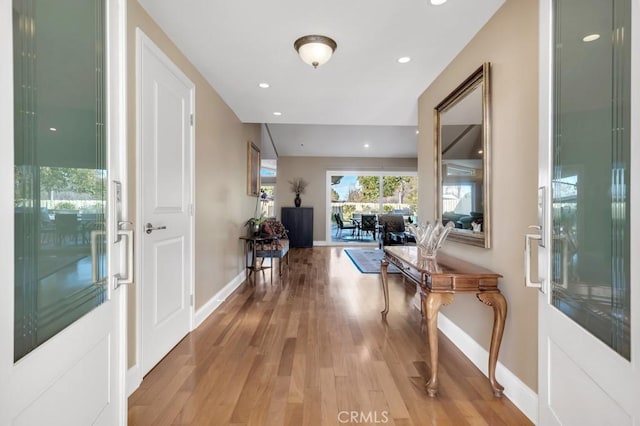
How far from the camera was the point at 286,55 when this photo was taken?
249 cm

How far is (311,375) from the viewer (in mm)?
2020

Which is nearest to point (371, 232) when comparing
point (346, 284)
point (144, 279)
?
point (346, 284)

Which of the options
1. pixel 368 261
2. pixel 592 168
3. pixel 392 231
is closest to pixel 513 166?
pixel 592 168

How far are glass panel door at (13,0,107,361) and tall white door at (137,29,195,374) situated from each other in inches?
37.6

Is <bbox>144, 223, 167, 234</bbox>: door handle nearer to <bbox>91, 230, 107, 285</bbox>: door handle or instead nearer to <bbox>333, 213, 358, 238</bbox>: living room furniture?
<bbox>91, 230, 107, 285</bbox>: door handle

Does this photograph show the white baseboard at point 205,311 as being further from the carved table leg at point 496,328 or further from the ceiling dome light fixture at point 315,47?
the ceiling dome light fixture at point 315,47

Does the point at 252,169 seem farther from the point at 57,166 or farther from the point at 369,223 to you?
the point at 369,223

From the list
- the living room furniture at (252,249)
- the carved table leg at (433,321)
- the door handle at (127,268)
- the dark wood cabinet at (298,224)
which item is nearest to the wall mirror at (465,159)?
the carved table leg at (433,321)

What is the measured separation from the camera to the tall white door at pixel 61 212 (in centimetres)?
73

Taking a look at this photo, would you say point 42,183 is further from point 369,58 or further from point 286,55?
point 369,58

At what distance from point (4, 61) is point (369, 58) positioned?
235 cm

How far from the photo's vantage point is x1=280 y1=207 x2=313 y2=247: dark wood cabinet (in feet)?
A: 27.6

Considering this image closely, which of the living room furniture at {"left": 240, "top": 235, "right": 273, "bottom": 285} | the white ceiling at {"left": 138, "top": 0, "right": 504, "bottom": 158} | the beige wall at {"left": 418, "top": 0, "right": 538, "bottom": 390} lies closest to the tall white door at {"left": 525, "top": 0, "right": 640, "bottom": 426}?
the beige wall at {"left": 418, "top": 0, "right": 538, "bottom": 390}
